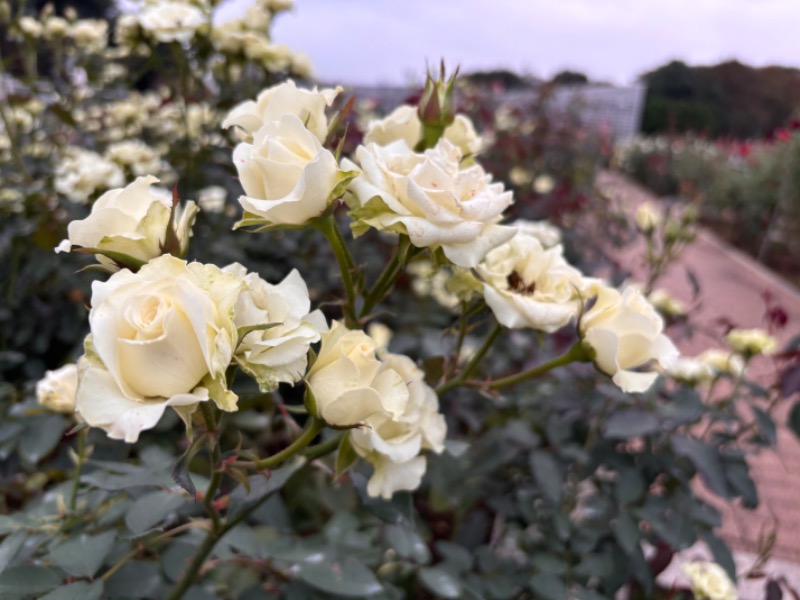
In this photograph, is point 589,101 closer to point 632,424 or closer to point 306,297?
point 632,424

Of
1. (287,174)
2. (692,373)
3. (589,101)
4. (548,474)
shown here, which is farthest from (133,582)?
(589,101)

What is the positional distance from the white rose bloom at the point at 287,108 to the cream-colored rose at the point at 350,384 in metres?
0.23

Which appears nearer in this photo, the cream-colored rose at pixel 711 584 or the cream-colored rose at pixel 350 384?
the cream-colored rose at pixel 350 384

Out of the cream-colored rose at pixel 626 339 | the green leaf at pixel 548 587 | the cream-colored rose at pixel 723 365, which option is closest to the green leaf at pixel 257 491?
the cream-colored rose at pixel 626 339

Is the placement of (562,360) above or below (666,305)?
above

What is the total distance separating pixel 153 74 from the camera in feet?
18.9

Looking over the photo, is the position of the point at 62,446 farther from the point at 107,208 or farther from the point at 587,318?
the point at 587,318

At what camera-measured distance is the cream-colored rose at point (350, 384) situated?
54cm

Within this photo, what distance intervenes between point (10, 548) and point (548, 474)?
93 centimetres

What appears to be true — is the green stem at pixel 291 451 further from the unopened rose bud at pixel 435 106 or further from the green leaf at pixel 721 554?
the green leaf at pixel 721 554

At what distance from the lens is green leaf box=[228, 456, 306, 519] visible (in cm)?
66

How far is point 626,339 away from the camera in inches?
26.8

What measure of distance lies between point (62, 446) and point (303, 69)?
111 centimetres

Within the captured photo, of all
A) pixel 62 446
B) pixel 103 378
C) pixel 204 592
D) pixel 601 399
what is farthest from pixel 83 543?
pixel 601 399
